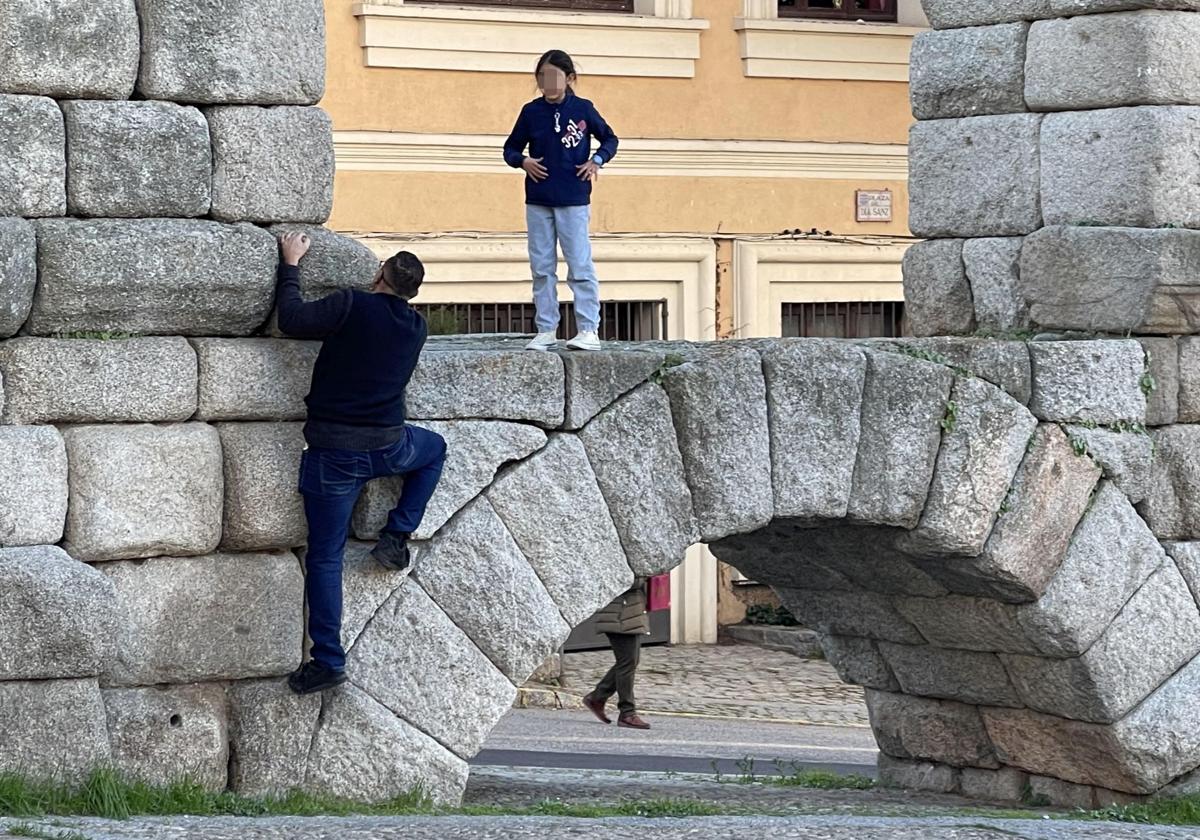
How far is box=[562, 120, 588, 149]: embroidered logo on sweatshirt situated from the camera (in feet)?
27.6

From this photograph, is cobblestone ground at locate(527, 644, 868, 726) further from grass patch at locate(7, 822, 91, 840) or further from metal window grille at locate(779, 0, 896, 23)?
grass patch at locate(7, 822, 91, 840)

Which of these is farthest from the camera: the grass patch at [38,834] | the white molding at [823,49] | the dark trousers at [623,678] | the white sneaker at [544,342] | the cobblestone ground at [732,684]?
the white molding at [823,49]

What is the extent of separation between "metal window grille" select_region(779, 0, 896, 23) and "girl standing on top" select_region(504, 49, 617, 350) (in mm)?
7581

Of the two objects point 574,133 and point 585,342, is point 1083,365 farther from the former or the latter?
point 574,133

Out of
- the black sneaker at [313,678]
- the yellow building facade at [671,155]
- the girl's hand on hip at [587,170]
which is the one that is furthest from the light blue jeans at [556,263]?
the yellow building facade at [671,155]

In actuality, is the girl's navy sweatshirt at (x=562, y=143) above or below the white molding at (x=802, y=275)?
above

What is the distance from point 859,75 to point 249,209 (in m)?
9.29

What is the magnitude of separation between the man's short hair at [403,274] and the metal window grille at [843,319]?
8811mm

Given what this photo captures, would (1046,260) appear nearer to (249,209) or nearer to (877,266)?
(249,209)

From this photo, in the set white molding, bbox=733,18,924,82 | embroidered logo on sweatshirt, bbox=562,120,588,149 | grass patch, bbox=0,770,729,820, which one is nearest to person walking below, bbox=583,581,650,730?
embroidered logo on sweatshirt, bbox=562,120,588,149

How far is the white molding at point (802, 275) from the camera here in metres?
15.5

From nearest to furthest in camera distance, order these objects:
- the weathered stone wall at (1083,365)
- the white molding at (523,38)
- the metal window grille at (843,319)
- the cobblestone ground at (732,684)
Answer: the weathered stone wall at (1083,365) < the cobblestone ground at (732,684) < the white molding at (523,38) < the metal window grille at (843,319)

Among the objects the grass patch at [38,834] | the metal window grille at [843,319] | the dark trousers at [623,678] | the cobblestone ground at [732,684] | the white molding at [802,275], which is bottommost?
the cobblestone ground at [732,684]

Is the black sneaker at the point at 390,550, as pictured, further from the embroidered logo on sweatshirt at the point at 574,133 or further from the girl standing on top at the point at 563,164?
the embroidered logo on sweatshirt at the point at 574,133
